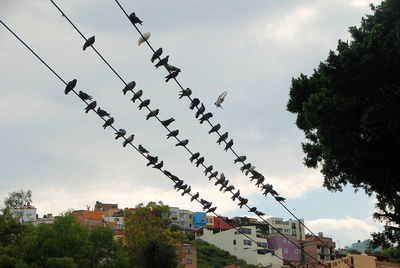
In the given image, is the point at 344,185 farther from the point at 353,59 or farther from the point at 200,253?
the point at 200,253

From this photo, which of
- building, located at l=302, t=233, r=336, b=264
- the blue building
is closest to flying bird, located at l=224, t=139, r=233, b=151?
building, located at l=302, t=233, r=336, b=264

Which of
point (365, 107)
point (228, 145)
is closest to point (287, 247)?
point (365, 107)

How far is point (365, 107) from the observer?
21.1 meters

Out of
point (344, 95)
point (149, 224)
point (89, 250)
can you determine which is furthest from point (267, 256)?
point (344, 95)

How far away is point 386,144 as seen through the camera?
73.5ft

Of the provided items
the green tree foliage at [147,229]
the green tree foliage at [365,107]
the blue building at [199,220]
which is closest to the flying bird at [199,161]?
the green tree foliage at [365,107]

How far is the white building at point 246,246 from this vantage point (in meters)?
82.2

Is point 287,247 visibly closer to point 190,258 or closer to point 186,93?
point 190,258

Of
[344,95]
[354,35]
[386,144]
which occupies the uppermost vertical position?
[354,35]

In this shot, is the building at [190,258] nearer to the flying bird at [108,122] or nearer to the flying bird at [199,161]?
the flying bird at [199,161]

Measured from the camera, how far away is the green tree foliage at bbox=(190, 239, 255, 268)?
255 ft

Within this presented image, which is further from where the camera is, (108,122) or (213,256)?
(213,256)

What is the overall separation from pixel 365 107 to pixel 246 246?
2587 inches

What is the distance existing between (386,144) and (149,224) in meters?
28.9
